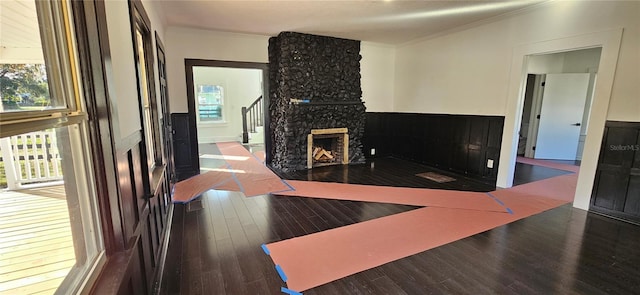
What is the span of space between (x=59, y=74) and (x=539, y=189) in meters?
5.43

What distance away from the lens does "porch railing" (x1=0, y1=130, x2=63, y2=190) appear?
784 mm

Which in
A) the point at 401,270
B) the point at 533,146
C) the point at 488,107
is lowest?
the point at 401,270

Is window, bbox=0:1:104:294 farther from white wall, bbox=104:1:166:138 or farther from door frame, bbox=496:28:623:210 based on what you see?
door frame, bbox=496:28:623:210

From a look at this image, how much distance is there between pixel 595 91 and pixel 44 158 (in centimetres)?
485

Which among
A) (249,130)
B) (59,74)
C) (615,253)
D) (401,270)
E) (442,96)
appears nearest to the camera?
(59,74)

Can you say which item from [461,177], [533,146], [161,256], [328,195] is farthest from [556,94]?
[161,256]

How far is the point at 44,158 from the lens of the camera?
93cm

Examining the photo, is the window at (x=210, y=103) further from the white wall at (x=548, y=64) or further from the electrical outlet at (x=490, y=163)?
the white wall at (x=548, y=64)

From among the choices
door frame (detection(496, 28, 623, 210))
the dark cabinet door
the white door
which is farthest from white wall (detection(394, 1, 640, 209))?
the dark cabinet door

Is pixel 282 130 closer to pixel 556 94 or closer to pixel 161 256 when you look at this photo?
pixel 161 256

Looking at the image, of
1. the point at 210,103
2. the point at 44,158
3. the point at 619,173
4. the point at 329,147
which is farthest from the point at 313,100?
the point at 210,103

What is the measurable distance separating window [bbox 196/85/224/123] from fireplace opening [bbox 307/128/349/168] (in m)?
4.59

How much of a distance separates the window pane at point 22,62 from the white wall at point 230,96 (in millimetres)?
8174

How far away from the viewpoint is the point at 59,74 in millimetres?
985
